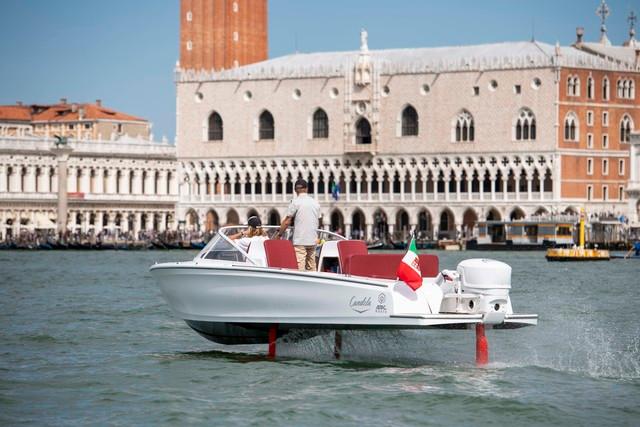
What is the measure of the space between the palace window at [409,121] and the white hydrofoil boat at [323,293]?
75972 mm

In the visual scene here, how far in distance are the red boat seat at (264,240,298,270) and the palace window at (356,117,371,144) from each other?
79.3 meters

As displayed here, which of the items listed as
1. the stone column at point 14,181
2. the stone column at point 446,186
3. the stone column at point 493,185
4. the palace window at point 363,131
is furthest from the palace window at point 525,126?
the stone column at point 14,181

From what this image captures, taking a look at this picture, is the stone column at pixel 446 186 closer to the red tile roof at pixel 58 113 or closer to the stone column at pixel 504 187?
the stone column at pixel 504 187

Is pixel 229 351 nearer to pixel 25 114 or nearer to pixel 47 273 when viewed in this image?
pixel 47 273

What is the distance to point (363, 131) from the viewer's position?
330 ft

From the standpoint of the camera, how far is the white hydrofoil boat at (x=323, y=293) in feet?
62.0

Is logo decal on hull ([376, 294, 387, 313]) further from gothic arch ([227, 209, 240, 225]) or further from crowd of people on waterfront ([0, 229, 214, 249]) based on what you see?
gothic arch ([227, 209, 240, 225])

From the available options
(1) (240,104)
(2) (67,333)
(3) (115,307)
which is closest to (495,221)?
(1) (240,104)

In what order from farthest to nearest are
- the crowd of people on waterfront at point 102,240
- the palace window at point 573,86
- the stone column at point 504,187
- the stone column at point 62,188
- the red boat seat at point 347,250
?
the stone column at point 62,188 < the stone column at point 504,187 < the palace window at point 573,86 < the crowd of people on waterfront at point 102,240 < the red boat seat at point 347,250

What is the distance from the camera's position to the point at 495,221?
90.6 metres

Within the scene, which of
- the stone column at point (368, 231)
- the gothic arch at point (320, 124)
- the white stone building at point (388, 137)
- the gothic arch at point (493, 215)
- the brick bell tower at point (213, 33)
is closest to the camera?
the white stone building at point (388, 137)

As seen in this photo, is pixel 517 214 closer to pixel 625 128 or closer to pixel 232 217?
pixel 625 128

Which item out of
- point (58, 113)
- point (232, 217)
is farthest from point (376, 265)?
point (58, 113)

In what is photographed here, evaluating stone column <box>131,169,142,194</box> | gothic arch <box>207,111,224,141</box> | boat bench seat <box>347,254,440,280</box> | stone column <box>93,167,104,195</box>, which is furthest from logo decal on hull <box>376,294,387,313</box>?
stone column <box>131,169,142,194</box>
